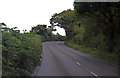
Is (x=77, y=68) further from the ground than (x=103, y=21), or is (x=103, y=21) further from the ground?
(x=103, y=21)

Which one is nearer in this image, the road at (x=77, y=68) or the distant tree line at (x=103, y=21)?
the road at (x=77, y=68)

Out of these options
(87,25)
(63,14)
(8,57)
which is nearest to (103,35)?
→ (87,25)

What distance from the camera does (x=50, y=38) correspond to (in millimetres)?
90562

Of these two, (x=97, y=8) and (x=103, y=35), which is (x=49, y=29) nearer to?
(x=103, y=35)

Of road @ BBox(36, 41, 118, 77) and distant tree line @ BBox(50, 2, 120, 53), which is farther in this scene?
distant tree line @ BBox(50, 2, 120, 53)

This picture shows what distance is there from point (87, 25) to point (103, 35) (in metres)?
2.91

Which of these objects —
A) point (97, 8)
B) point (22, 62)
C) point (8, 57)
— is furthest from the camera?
point (97, 8)

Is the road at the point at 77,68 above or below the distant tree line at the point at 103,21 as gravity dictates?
below

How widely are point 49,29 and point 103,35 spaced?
6935cm

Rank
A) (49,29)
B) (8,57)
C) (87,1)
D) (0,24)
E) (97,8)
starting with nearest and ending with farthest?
(0,24)
(8,57)
(87,1)
(97,8)
(49,29)

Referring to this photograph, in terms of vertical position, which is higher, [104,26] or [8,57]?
[104,26]

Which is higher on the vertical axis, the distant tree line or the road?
the distant tree line

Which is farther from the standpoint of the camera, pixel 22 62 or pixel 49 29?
pixel 49 29

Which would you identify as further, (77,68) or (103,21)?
(103,21)
